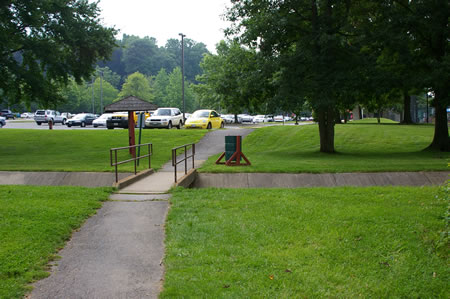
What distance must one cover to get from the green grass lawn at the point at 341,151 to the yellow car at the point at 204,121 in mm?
3769

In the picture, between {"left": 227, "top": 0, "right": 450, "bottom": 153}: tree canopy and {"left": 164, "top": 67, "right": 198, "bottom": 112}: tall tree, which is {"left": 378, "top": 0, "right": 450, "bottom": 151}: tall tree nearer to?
{"left": 227, "top": 0, "right": 450, "bottom": 153}: tree canopy

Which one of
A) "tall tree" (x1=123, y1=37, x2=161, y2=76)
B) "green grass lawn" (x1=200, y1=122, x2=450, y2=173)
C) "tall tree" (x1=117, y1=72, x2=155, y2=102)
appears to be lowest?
"green grass lawn" (x1=200, y1=122, x2=450, y2=173)

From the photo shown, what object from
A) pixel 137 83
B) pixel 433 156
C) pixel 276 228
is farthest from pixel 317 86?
pixel 137 83

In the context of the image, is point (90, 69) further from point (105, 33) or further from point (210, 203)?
point (210, 203)

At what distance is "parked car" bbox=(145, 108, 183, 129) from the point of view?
31.7 metres

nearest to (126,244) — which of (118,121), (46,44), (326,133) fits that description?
(326,133)

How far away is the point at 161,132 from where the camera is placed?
27938mm

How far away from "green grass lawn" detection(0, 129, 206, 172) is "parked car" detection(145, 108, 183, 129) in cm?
352

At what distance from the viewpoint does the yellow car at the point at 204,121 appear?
99.1ft

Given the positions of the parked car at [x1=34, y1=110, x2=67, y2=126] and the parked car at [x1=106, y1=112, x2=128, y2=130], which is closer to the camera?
the parked car at [x1=106, y1=112, x2=128, y2=130]

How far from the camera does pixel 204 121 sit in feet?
99.1

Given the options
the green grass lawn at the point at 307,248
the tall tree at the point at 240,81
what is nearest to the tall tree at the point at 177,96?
the tall tree at the point at 240,81

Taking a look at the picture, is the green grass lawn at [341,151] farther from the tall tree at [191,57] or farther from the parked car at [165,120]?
the tall tree at [191,57]

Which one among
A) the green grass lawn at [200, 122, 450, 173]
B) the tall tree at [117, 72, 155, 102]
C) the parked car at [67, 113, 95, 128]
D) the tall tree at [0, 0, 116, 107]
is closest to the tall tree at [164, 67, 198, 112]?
the tall tree at [117, 72, 155, 102]
